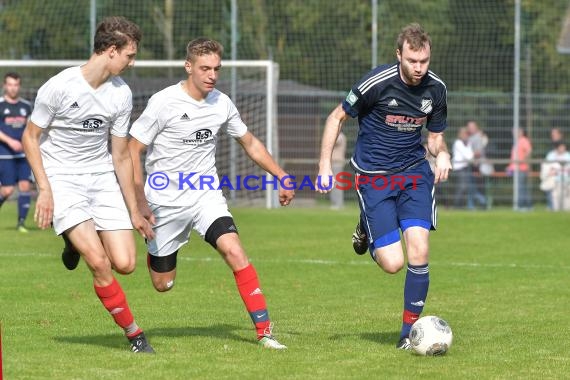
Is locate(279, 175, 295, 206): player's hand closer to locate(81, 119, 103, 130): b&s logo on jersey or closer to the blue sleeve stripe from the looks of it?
the blue sleeve stripe

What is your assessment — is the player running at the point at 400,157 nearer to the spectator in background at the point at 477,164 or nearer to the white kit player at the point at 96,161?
the white kit player at the point at 96,161

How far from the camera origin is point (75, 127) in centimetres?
825

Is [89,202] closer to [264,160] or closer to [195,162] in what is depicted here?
[195,162]

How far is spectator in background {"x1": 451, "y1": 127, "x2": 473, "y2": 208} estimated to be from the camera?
87.5 ft

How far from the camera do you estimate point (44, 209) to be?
7.76 metres

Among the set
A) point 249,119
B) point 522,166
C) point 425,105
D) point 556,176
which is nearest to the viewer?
point 425,105

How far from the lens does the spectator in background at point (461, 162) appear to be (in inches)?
1049

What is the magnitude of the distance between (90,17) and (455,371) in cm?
2034

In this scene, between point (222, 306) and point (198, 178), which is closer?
point (198, 178)

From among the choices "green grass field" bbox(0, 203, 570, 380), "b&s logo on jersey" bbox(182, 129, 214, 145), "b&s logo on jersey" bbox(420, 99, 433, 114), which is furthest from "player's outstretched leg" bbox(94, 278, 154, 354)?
"b&s logo on jersey" bbox(420, 99, 433, 114)

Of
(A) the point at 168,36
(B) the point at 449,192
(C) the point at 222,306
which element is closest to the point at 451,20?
(B) the point at 449,192

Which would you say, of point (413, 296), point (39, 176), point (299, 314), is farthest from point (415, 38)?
point (299, 314)

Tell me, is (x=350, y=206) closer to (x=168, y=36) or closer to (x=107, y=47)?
(x=168, y=36)

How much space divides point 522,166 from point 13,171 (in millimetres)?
12172
